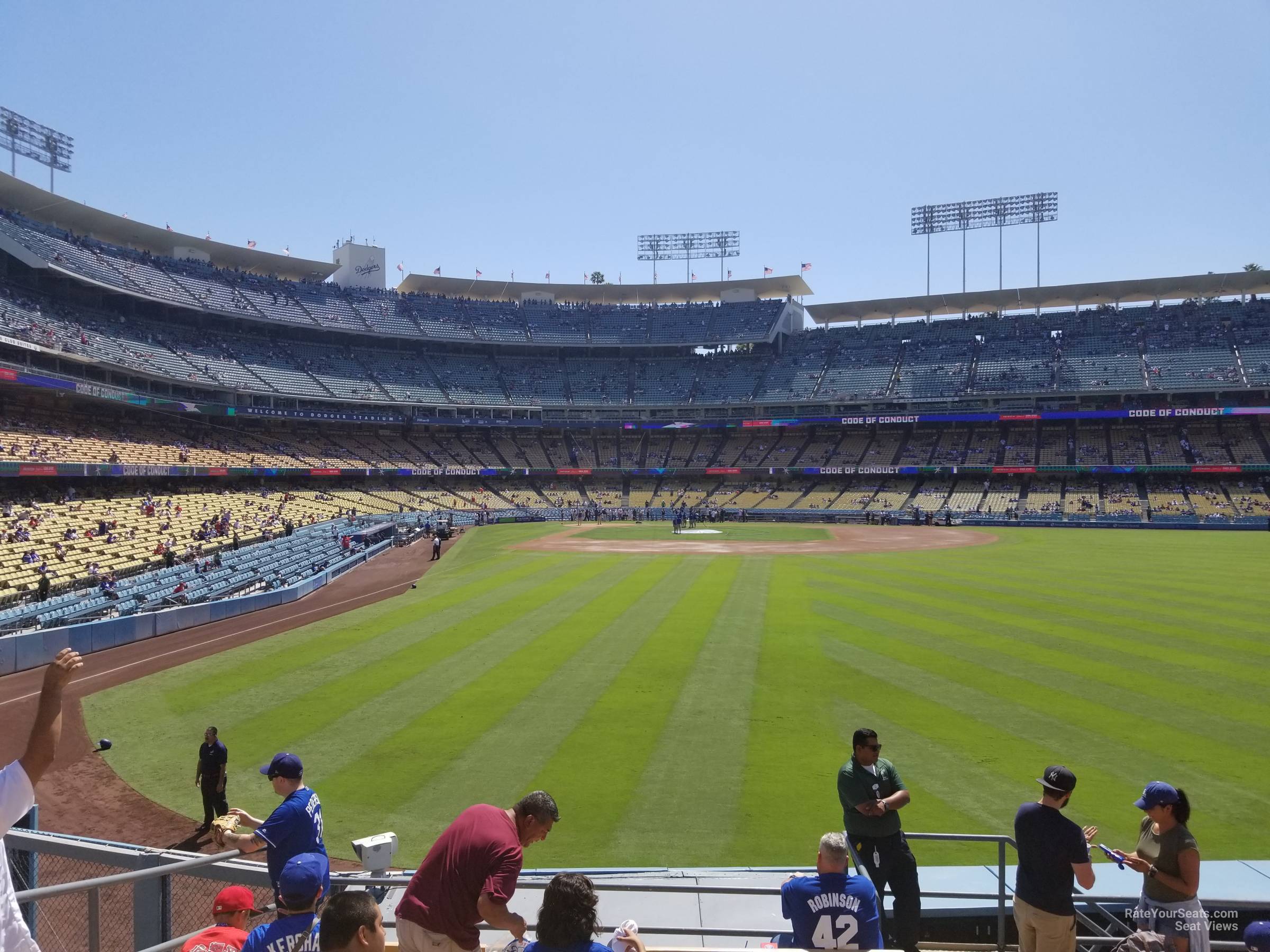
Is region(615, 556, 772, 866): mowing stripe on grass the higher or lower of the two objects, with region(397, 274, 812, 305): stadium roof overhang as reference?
lower

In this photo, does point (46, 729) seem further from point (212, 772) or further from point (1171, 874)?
point (212, 772)

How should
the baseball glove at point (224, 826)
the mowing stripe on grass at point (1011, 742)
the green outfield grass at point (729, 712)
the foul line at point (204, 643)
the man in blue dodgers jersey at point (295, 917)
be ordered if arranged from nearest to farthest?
the man in blue dodgers jersey at point (295, 917) < the baseball glove at point (224, 826) < the mowing stripe on grass at point (1011, 742) < the green outfield grass at point (729, 712) < the foul line at point (204, 643)

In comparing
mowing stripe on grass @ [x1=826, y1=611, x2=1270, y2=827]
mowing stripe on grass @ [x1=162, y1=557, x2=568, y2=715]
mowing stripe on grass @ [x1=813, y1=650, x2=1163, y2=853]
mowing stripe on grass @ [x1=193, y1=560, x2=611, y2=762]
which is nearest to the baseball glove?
mowing stripe on grass @ [x1=813, y1=650, x2=1163, y2=853]

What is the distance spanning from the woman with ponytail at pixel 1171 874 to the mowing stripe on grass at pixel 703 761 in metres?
4.59

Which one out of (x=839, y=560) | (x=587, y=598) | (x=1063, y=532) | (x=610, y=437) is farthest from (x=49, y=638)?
Result: (x=610, y=437)

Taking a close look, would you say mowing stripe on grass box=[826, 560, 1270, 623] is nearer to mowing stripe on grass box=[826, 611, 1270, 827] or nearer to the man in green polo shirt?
mowing stripe on grass box=[826, 611, 1270, 827]

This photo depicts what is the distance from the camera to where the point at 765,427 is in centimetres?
8306

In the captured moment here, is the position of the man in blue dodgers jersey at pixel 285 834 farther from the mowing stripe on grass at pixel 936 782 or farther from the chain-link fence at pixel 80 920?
the mowing stripe on grass at pixel 936 782

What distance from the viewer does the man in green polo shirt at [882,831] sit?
5.77 meters

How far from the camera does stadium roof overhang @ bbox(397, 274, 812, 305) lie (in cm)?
9294

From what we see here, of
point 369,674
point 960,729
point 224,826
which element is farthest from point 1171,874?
point 369,674

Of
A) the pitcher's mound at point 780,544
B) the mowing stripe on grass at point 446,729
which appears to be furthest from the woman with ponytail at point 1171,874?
the pitcher's mound at point 780,544

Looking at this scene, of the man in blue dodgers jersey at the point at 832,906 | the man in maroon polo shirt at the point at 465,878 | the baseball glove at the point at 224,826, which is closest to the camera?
the man in maroon polo shirt at the point at 465,878

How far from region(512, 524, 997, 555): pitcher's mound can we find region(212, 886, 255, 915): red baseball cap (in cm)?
3575
